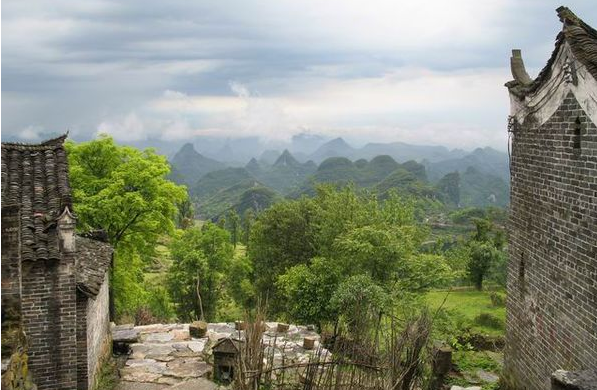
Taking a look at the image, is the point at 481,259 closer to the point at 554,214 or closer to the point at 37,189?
the point at 554,214

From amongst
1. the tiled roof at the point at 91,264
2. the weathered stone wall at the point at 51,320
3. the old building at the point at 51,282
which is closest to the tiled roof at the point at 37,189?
the old building at the point at 51,282

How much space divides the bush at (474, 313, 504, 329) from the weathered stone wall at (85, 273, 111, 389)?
2213 centimetres

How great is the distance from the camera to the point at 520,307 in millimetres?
11094

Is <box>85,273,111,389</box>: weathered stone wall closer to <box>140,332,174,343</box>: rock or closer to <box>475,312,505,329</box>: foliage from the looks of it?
<box>140,332,174,343</box>: rock

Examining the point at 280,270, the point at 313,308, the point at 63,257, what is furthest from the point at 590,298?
the point at 280,270

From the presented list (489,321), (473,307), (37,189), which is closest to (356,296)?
(37,189)

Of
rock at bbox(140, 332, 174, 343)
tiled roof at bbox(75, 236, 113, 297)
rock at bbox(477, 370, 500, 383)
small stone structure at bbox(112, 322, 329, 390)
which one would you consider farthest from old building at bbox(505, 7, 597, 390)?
rock at bbox(140, 332, 174, 343)

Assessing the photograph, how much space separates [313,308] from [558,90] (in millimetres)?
13193

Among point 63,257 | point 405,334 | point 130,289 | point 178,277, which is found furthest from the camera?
point 178,277

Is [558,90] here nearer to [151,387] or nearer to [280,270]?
[151,387]

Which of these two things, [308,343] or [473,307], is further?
[473,307]

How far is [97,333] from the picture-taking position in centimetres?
1252

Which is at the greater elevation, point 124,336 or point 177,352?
point 124,336

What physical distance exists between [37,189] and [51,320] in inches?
104
